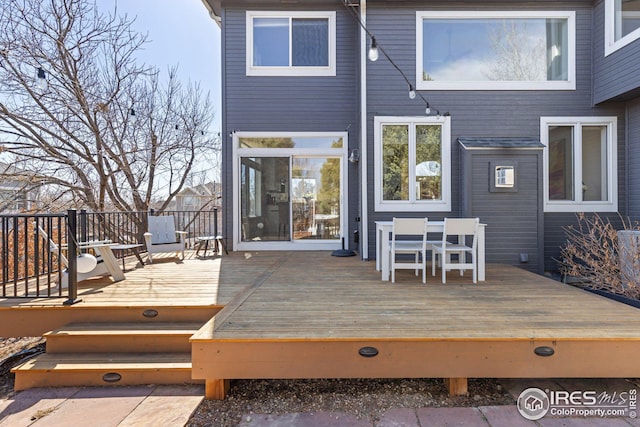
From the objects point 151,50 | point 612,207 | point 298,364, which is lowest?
point 298,364

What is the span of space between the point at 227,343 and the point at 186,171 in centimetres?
963

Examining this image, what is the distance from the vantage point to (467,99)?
221 inches

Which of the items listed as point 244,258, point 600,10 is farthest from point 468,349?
point 600,10

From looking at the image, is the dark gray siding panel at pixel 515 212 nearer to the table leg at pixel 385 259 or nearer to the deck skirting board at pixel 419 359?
the table leg at pixel 385 259

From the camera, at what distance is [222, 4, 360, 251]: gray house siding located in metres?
6.45

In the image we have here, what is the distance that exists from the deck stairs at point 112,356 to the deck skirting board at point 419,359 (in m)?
0.65

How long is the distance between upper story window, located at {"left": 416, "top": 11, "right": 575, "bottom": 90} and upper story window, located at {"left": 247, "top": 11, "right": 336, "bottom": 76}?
186cm

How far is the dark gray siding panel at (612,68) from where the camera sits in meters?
4.80

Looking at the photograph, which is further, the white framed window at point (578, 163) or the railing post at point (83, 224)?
the white framed window at point (578, 163)

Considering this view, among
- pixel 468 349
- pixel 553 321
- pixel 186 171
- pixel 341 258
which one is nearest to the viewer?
pixel 468 349

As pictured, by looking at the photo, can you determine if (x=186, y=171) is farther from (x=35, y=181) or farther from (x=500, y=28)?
(x=500, y=28)

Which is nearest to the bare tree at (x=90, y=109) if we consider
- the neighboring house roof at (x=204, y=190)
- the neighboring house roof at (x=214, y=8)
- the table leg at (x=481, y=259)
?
the neighboring house roof at (x=204, y=190)

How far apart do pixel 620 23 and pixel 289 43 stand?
222 inches

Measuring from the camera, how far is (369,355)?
7.61ft
